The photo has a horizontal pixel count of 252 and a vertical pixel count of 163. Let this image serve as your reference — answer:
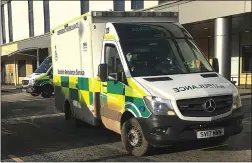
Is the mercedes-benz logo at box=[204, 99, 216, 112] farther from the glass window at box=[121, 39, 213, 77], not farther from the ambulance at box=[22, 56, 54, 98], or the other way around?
the ambulance at box=[22, 56, 54, 98]

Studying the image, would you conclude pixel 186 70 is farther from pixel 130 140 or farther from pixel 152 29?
pixel 130 140

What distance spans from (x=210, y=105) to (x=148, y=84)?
1.05 m

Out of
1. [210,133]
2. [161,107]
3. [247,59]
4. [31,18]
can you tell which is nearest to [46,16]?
[31,18]

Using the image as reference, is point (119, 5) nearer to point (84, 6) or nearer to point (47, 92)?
point (84, 6)

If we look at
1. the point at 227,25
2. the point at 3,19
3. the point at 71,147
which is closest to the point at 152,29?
the point at 71,147

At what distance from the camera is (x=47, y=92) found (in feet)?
59.6

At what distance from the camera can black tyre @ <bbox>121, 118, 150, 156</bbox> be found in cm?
598

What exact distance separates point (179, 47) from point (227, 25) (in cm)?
929

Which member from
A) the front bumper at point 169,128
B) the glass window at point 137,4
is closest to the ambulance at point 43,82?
the glass window at point 137,4

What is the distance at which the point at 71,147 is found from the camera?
23.3 feet

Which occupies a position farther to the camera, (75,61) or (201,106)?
(75,61)

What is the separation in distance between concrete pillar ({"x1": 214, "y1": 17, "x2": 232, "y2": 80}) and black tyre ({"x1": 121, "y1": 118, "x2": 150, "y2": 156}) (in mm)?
10042

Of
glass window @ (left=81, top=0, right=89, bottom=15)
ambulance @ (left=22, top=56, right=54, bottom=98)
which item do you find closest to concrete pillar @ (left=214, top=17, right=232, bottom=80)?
ambulance @ (left=22, top=56, right=54, bottom=98)

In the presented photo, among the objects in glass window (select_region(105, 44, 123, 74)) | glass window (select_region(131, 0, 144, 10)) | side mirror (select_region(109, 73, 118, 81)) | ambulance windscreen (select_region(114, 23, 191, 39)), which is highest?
glass window (select_region(131, 0, 144, 10))
